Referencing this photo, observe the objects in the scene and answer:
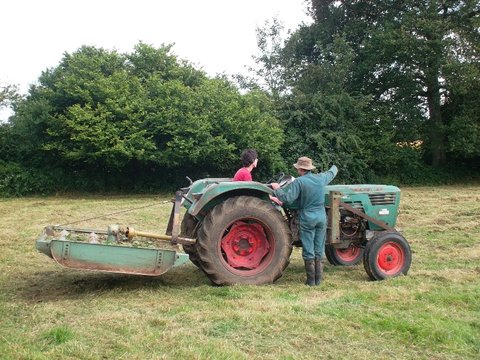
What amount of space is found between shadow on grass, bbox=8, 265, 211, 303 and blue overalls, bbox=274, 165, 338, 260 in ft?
3.94

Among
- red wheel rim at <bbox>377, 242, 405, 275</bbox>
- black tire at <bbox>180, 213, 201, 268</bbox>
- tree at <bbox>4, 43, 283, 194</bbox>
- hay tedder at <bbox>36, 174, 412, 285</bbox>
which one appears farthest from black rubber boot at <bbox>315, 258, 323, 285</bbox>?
tree at <bbox>4, 43, 283, 194</bbox>

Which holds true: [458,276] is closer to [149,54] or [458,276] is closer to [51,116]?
[51,116]

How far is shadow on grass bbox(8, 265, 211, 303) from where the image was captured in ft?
16.2

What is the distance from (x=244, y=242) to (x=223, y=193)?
58cm

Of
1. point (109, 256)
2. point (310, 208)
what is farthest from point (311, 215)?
point (109, 256)

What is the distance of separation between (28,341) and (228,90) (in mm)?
14937

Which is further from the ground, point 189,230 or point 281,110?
point 281,110

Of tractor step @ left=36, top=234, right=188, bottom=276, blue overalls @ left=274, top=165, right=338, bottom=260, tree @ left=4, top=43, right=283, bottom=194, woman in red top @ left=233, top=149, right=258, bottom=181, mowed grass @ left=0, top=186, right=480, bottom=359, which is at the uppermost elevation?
tree @ left=4, top=43, right=283, bottom=194

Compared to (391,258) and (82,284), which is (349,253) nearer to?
(391,258)

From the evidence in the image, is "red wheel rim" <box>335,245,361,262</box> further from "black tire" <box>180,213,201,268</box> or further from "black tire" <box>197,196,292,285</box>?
"black tire" <box>180,213,201,268</box>

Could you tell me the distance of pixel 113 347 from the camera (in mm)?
3275

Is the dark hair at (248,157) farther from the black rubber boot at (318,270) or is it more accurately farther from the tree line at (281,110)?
the tree line at (281,110)

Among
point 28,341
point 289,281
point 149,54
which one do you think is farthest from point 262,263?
point 149,54

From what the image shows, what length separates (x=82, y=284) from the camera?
5383 millimetres
